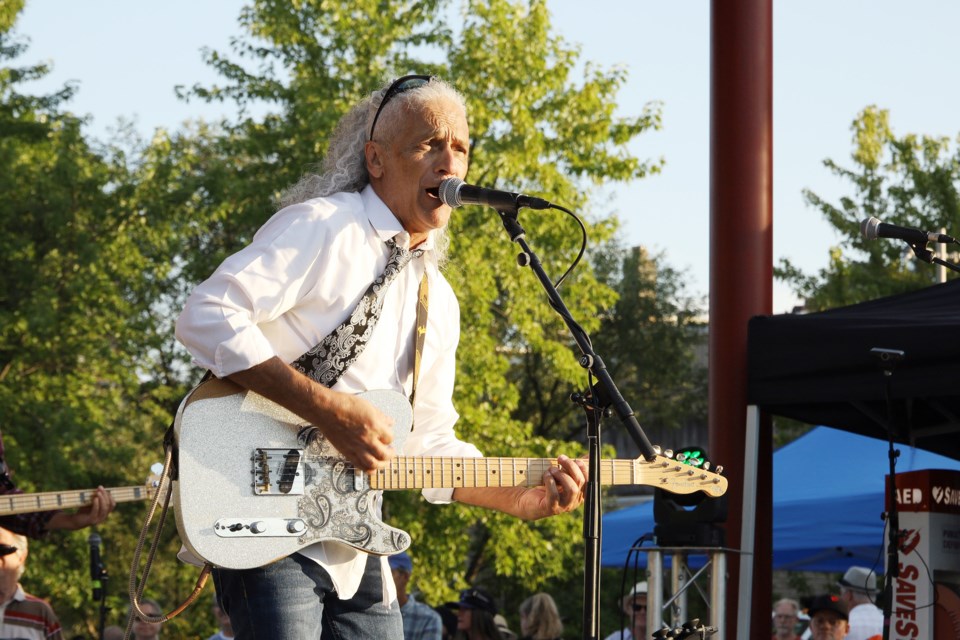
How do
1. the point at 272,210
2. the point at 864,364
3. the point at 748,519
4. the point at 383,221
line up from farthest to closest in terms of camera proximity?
the point at 272,210
the point at 748,519
the point at 864,364
the point at 383,221

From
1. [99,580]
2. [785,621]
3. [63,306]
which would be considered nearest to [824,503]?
[785,621]

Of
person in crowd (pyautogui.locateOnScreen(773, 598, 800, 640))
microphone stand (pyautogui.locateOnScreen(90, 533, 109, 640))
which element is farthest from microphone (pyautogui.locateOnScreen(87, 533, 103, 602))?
person in crowd (pyautogui.locateOnScreen(773, 598, 800, 640))

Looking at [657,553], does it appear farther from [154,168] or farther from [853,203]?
[853,203]

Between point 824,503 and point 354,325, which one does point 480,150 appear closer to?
point 824,503

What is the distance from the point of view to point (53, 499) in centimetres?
660

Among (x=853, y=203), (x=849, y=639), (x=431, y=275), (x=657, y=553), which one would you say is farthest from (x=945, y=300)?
(x=853, y=203)

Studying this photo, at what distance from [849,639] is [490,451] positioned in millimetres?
7803

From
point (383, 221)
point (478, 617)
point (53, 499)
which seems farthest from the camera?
point (478, 617)

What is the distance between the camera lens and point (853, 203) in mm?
20938

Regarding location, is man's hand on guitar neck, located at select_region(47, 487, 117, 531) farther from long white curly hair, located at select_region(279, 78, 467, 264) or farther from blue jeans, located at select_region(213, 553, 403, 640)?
blue jeans, located at select_region(213, 553, 403, 640)

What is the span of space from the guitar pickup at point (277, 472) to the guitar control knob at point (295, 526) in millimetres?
79

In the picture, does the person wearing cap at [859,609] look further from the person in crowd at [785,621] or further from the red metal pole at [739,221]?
the red metal pole at [739,221]

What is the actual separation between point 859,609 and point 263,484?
7458 millimetres

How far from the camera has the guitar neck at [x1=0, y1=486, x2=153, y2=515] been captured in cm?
623
